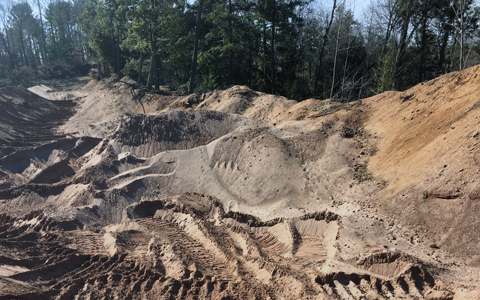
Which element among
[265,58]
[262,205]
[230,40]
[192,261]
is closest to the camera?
[192,261]

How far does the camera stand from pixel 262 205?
34.0ft

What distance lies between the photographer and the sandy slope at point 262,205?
21.3 ft

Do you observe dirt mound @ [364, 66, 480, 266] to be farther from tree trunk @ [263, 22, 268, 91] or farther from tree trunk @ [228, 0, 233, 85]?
tree trunk @ [228, 0, 233, 85]

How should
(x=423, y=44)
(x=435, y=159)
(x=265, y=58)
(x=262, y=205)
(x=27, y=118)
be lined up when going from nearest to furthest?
(x=435, y=159)
(x=262, y=205)
(x=27, y=118)
(x=423, y=44)
(x=265, y=58)

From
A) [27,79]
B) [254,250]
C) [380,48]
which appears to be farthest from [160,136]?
[27,79]

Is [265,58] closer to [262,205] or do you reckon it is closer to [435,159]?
[262,205]

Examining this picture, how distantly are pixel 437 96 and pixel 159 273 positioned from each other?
10279 mm

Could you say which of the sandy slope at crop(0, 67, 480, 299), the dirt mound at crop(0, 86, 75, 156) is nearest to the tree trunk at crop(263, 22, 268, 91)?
the sandy slope at crop(0, 67, 480, 299)

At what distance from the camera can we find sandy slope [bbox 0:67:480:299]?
21.3 feet

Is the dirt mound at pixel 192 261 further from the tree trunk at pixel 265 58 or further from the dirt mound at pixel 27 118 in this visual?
the tree trunk at pixel 265 58

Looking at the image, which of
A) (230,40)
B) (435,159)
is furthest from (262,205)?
(230,40)

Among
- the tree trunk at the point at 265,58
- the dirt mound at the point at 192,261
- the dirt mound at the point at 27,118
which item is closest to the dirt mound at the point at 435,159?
the dirt mound at the point at 192,261

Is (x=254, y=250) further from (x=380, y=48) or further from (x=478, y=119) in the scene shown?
(x=380, y=48)

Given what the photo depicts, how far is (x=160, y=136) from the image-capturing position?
14.2m
